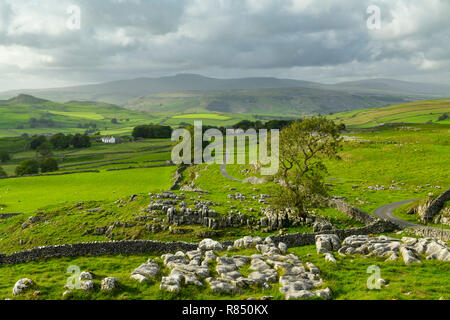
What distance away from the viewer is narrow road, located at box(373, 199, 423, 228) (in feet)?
111

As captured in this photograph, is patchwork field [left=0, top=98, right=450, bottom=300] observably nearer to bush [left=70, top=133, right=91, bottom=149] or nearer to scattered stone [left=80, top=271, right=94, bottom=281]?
scattered stone [left=80, top=271, right=94, bottom=281]

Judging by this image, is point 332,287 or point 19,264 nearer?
point 332,287

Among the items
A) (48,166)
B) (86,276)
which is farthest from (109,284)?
(48,166)

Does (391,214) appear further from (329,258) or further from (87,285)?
(87,285)

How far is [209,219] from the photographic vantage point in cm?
3459

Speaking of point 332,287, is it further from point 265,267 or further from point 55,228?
point 55,228

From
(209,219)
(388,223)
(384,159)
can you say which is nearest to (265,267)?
(209,219)

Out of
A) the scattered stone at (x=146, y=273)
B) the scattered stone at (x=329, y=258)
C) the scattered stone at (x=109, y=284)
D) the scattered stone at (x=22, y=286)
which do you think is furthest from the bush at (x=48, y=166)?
the scattered stone at (x=329, y=258)

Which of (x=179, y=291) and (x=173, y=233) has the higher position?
(x=179, y=291)

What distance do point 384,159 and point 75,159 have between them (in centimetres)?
12244

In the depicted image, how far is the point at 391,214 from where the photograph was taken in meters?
38.1
